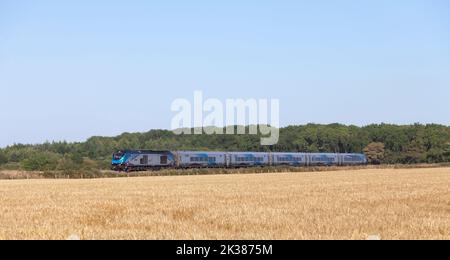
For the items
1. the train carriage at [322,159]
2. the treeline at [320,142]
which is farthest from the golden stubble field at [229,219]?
the treeline at [320,142]

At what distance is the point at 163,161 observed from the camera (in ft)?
255

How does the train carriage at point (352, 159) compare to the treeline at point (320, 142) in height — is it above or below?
below

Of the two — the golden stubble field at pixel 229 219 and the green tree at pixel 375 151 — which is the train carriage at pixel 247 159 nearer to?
the golden stubble field at pixel 229 219

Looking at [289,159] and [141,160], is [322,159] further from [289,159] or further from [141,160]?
[141,160]

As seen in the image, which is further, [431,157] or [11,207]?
[431,157]

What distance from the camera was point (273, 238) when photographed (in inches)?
546

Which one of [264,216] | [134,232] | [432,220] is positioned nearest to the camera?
[134,232]

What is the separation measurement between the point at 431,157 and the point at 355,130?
4847cm

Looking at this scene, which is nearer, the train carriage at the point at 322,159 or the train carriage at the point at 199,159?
the train carriage at the point at 199,159

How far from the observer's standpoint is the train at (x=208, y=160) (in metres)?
73.2

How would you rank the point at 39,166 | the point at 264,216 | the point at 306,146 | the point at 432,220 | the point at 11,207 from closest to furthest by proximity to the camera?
the point at 432,220 → the point at 264,216 → the point at 11,207 → the point at 39,166 → the point at 306,146

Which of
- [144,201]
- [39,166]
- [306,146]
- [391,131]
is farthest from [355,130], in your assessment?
[144,201]

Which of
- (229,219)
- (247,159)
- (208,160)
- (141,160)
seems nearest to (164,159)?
(141,160)
